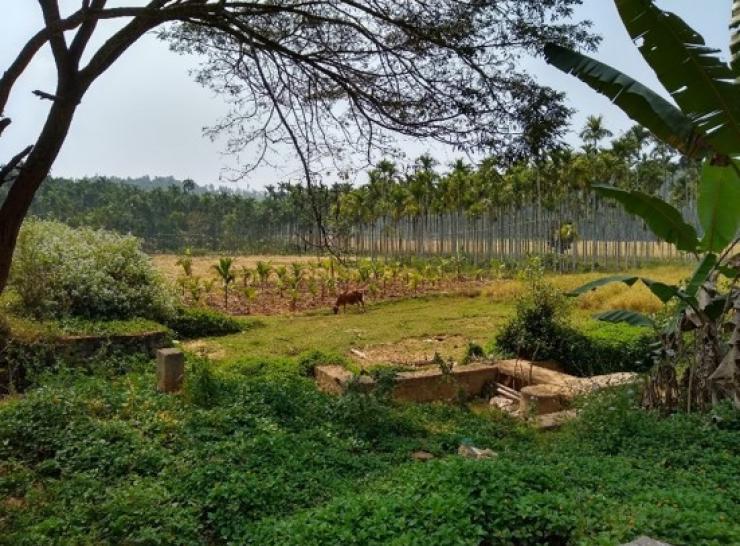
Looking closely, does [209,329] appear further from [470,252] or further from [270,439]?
[470,252]

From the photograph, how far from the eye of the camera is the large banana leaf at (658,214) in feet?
16.7

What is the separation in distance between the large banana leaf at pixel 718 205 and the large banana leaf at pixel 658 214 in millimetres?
166

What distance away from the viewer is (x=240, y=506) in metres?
3.67

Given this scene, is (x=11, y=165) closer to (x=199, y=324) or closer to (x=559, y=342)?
(x=559, y=342)

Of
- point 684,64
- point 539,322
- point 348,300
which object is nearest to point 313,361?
point 539,322

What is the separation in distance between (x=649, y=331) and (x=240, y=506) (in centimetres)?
825

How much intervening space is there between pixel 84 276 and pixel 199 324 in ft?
9.54

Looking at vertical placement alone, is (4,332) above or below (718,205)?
below

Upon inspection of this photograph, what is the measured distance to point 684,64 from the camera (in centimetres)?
372

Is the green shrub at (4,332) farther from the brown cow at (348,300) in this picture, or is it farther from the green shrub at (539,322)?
the brown cow at (348,300)

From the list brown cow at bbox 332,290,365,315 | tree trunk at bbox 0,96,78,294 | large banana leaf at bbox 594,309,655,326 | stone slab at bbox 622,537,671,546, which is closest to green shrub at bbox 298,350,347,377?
large banana leaf at bbox 594,309,655,326

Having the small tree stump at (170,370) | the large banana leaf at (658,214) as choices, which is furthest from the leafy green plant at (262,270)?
the large banana leaf at (658,214)

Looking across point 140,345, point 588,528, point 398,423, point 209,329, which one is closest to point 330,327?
point 209,329

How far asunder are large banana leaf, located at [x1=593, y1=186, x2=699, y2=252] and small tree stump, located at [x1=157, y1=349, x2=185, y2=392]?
14.4 ft
